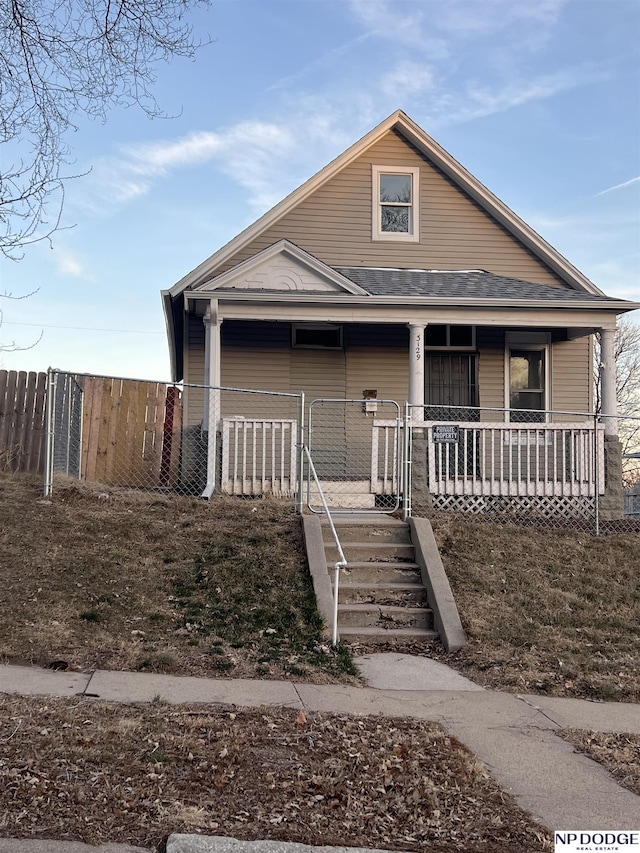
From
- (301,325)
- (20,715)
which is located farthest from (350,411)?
(20,715)

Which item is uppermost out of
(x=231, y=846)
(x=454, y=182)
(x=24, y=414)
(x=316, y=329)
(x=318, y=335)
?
(x=454, y=182)

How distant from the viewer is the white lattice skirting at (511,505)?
1182 centimetres

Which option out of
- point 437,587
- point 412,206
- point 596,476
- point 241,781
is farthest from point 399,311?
point 241,781

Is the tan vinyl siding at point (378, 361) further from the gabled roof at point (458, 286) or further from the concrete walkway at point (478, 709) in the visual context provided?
the concrete walkway at point (478, 709)

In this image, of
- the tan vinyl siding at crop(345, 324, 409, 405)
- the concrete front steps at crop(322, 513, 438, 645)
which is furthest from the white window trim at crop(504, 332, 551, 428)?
the concrete front steps at crop(322, 513, 438, 645)

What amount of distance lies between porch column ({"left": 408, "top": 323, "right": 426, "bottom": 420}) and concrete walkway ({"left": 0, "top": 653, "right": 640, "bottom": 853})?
5930 millimetres

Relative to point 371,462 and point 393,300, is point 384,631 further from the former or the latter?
point 393,300

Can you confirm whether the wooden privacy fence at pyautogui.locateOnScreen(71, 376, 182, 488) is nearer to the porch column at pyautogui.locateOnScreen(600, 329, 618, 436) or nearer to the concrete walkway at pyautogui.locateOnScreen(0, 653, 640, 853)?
the concrete walkway at pyautogui.locateOnScreen(0, 653, 640, 853)

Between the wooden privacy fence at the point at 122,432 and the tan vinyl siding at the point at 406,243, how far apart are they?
4.37 metres

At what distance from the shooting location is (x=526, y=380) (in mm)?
15547

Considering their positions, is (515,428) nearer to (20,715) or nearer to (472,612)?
(472,612)

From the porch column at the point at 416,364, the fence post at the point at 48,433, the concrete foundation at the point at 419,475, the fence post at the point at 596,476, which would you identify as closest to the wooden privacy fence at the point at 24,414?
the fence post at the point at 48,433

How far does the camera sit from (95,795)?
4.05 metres

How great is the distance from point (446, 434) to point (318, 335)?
14.3 ft
